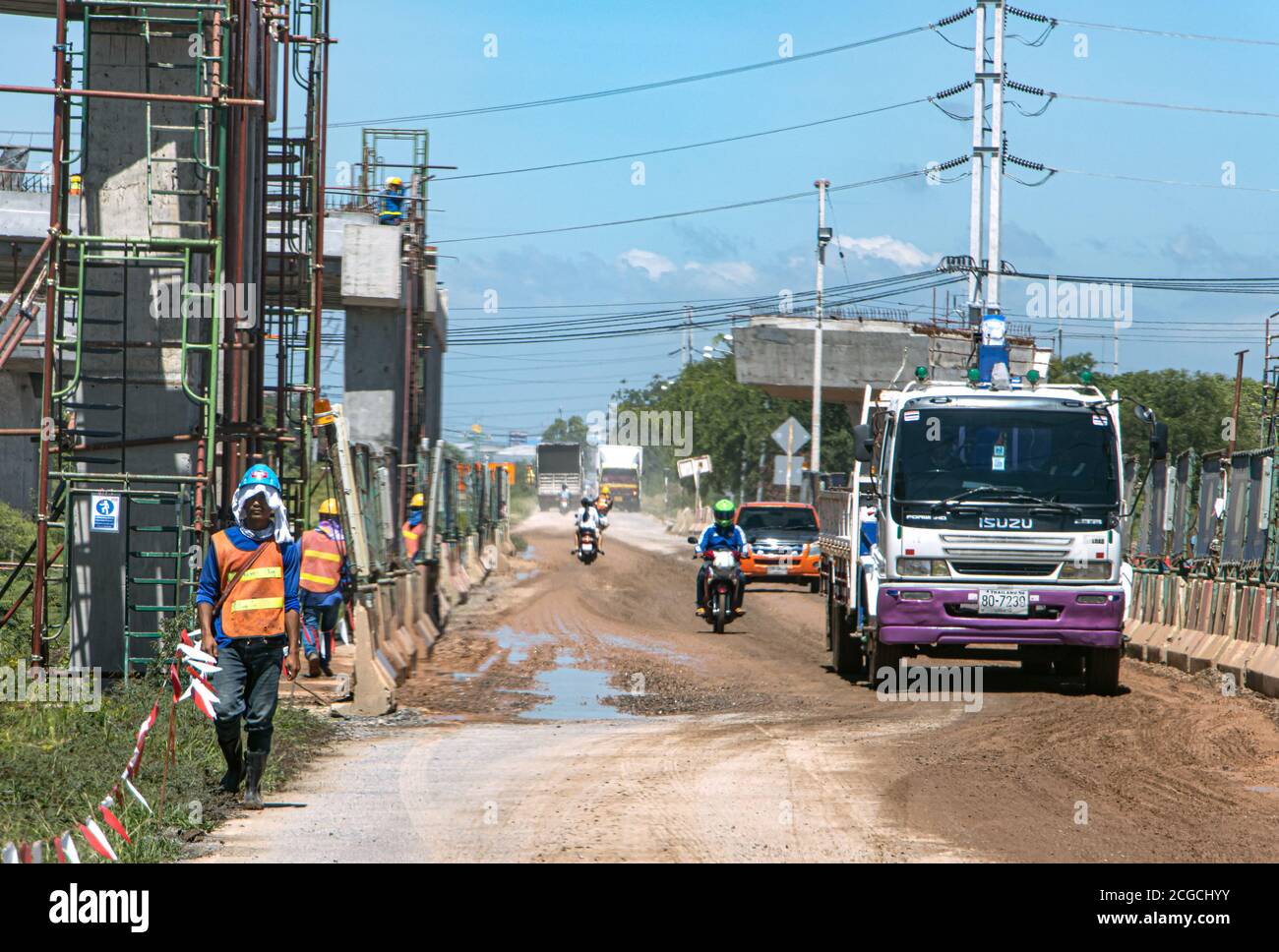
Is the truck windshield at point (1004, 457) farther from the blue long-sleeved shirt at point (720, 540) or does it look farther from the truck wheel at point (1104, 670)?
the blue long-sleeved shirt at point (720, 540)

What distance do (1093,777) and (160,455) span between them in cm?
943

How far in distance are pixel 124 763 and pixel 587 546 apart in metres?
32.1

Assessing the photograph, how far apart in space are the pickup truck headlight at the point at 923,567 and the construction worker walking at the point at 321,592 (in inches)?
220

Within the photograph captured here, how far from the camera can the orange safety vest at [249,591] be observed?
977cm

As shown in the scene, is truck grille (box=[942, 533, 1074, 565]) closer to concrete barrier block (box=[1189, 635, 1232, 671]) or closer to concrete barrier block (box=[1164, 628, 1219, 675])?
concrete barrier block (box=[1189, 635, 1232, 671])

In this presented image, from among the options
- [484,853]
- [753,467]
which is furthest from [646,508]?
[484,853]

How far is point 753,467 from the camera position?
81.5 metres

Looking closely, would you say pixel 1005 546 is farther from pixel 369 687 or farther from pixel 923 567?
pixel 369 687

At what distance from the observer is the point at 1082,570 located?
15688 mm

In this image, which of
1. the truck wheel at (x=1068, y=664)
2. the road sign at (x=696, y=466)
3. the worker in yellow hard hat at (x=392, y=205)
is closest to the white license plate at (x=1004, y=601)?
the truck wheel at (x=1068, y=664)

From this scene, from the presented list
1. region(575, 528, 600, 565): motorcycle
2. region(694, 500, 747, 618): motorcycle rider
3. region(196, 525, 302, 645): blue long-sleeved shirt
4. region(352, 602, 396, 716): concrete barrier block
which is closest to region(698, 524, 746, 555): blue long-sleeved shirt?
region(694, 500, 747, 618): motorcycle rider

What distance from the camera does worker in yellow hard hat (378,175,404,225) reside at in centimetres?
3110
